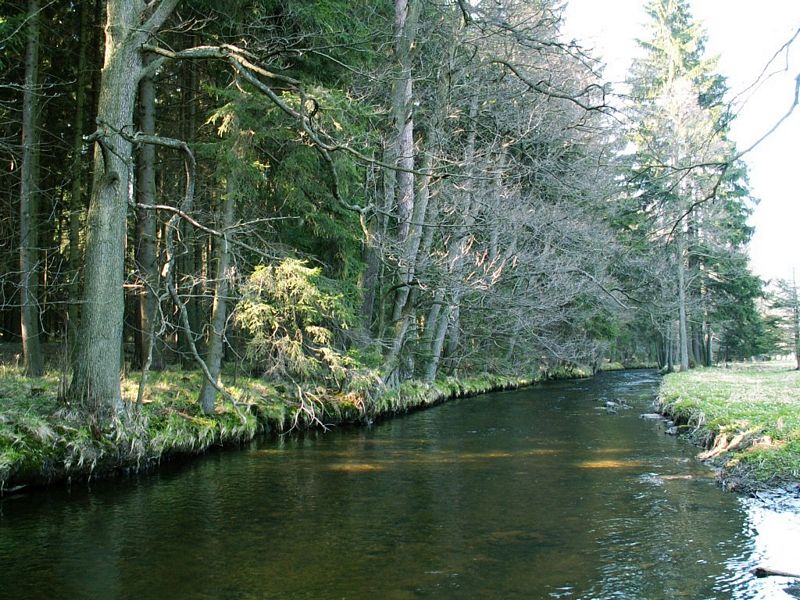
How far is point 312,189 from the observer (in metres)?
13.6

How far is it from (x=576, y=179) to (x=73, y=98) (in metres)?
15.4

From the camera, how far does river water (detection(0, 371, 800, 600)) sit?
526 centimetres

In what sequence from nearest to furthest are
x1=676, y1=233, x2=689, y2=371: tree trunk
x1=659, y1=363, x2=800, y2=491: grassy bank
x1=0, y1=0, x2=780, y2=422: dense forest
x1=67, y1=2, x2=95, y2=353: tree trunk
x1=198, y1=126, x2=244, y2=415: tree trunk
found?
x1=659, y1=363, x2=800, y2=491: grassy bank < x1=0, y1=0, x2=780, y2=422: dense forest < x1=198, y1=126, x2=244, y2=415: tree trunk < x1=67, y1=2, x2=95, y2=353: tree trunk < x1=676, y1=233, x2=689, y2=371: tree trunk

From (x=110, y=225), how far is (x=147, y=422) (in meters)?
2.95

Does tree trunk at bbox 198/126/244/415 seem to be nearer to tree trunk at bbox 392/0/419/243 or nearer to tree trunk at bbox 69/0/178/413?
tree trunk at bbox 69/0/178/413

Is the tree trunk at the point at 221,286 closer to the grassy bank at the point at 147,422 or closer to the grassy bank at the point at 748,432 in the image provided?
the grassy bank at the point at 147,422

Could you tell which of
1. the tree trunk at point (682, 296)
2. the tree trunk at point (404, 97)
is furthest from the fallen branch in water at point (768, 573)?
the tree trunk at point (682, 296)

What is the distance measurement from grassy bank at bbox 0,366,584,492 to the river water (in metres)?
0.34

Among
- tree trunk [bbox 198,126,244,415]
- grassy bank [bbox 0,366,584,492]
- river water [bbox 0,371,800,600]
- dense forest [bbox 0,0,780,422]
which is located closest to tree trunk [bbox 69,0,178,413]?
dense forest [bbox 0,0,780,422]

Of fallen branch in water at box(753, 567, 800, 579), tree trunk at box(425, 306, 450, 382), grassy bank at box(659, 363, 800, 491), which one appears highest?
tree trunk at box(425, 306, 450, 382)

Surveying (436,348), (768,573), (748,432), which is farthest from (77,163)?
(768,573)

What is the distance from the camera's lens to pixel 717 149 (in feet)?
83.4

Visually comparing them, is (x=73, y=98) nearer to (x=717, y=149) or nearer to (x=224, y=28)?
(x=224, y=28)

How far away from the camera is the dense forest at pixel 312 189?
938 cm
